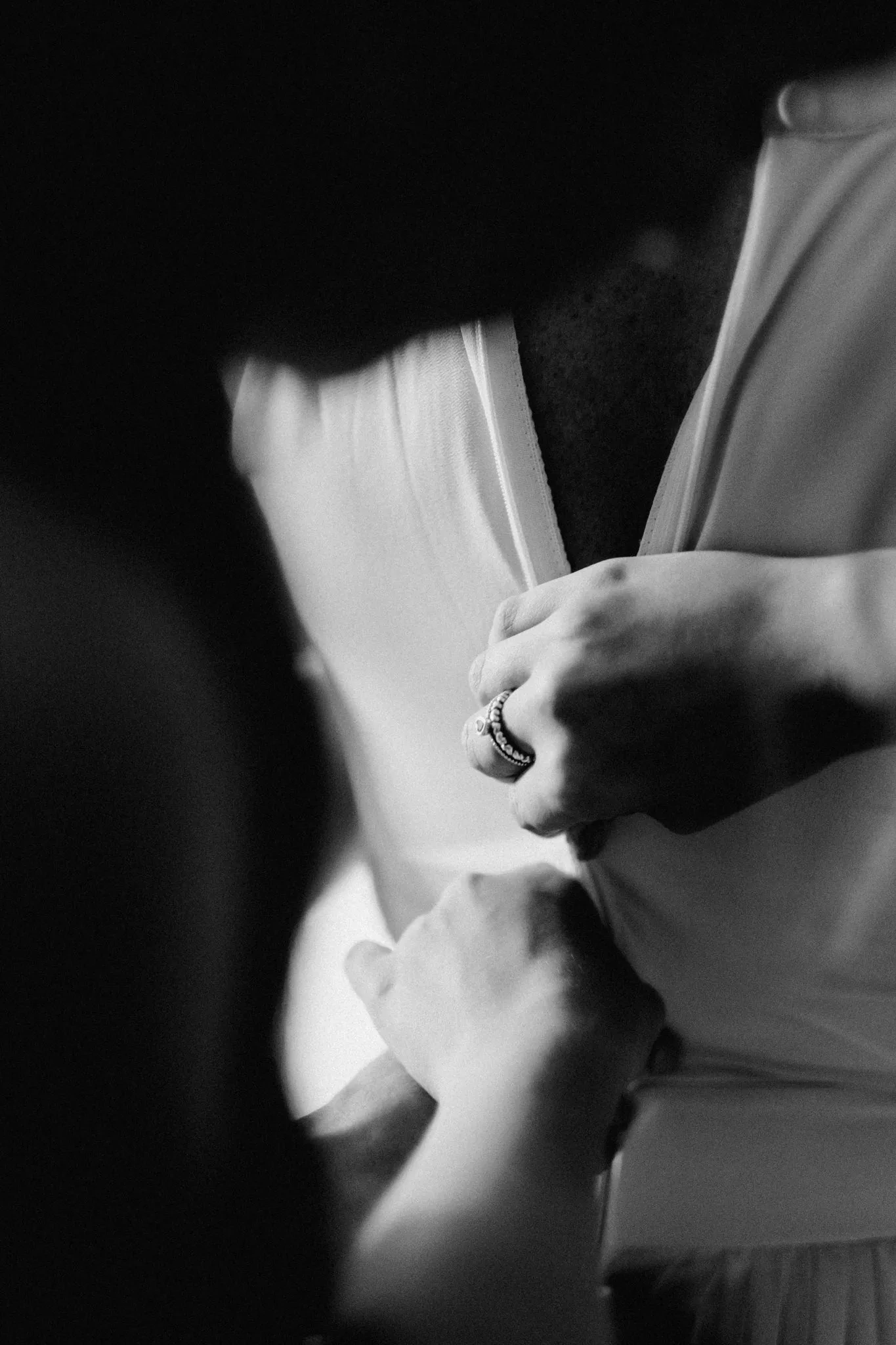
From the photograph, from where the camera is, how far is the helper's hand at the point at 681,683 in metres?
0.29

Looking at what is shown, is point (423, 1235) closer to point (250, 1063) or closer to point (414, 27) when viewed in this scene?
point (250, 1063)

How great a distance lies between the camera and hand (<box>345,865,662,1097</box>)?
35cm

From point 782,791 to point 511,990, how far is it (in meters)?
0.11

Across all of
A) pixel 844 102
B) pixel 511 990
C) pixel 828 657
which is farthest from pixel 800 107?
pixel 511 990

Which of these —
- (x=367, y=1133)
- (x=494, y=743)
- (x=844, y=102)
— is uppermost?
(x=844, y=102)

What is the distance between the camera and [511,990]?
358 millimetres

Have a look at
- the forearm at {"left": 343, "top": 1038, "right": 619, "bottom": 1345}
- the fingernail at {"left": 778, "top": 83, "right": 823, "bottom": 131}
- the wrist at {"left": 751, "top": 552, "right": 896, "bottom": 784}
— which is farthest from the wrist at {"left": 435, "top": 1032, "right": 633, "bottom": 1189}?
the fingernail at {"left": 778, "top": 83, "right": 823, "bottom": 131}

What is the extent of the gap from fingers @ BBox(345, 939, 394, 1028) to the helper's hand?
8 centimetres

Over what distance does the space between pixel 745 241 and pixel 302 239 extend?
158mm

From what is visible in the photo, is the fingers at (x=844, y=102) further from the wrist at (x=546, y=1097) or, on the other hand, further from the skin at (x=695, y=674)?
the wrist at (x=546, y=1097)

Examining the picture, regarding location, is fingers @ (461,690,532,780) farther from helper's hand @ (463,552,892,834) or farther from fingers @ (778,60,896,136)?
fingers @ (778,60,896,136)

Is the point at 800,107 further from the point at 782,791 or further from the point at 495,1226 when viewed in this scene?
the point at 495,1226

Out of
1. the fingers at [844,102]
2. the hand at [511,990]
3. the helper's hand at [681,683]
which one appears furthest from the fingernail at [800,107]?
the hand at [511,990]

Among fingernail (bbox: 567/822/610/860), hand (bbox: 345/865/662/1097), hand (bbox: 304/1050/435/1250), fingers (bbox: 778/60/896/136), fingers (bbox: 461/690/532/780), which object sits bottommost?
hand (bbox: 304/1050/435/1250)
